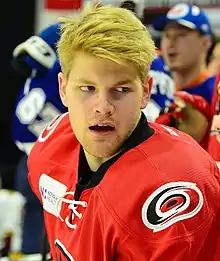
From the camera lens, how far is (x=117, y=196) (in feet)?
2.86

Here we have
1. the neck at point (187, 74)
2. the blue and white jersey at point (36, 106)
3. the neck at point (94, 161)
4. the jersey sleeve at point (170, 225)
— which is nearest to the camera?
the jersey sleeve at point (170, 225)

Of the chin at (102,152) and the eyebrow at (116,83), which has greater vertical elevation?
the eyebrow at (116,83)

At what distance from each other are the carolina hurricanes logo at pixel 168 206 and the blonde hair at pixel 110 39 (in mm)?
152

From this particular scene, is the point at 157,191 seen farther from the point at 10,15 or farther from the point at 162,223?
the point at 10,15

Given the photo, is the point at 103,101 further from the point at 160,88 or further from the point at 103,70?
the point at 160,88

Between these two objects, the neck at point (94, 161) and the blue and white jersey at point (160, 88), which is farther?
the blue and white jersey at point (160, 88)

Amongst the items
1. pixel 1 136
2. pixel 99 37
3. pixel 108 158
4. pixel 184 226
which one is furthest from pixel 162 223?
pixel 1 136

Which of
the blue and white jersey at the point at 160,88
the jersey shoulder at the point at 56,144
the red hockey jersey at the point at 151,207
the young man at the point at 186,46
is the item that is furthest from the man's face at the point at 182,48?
the red hockey jersey at the point at 151,207

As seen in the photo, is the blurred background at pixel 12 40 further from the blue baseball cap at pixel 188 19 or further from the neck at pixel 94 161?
the neck at pixel 94 161

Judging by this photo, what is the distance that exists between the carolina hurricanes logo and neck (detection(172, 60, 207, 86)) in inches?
40.6

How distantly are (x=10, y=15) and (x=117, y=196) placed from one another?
2.63 metres

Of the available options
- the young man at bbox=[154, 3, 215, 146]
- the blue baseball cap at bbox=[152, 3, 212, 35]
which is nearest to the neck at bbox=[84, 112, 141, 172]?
the young man at bbox=[154, 3, 215, 146]

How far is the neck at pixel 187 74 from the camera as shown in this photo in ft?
6.12

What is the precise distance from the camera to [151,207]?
0.85 meters
